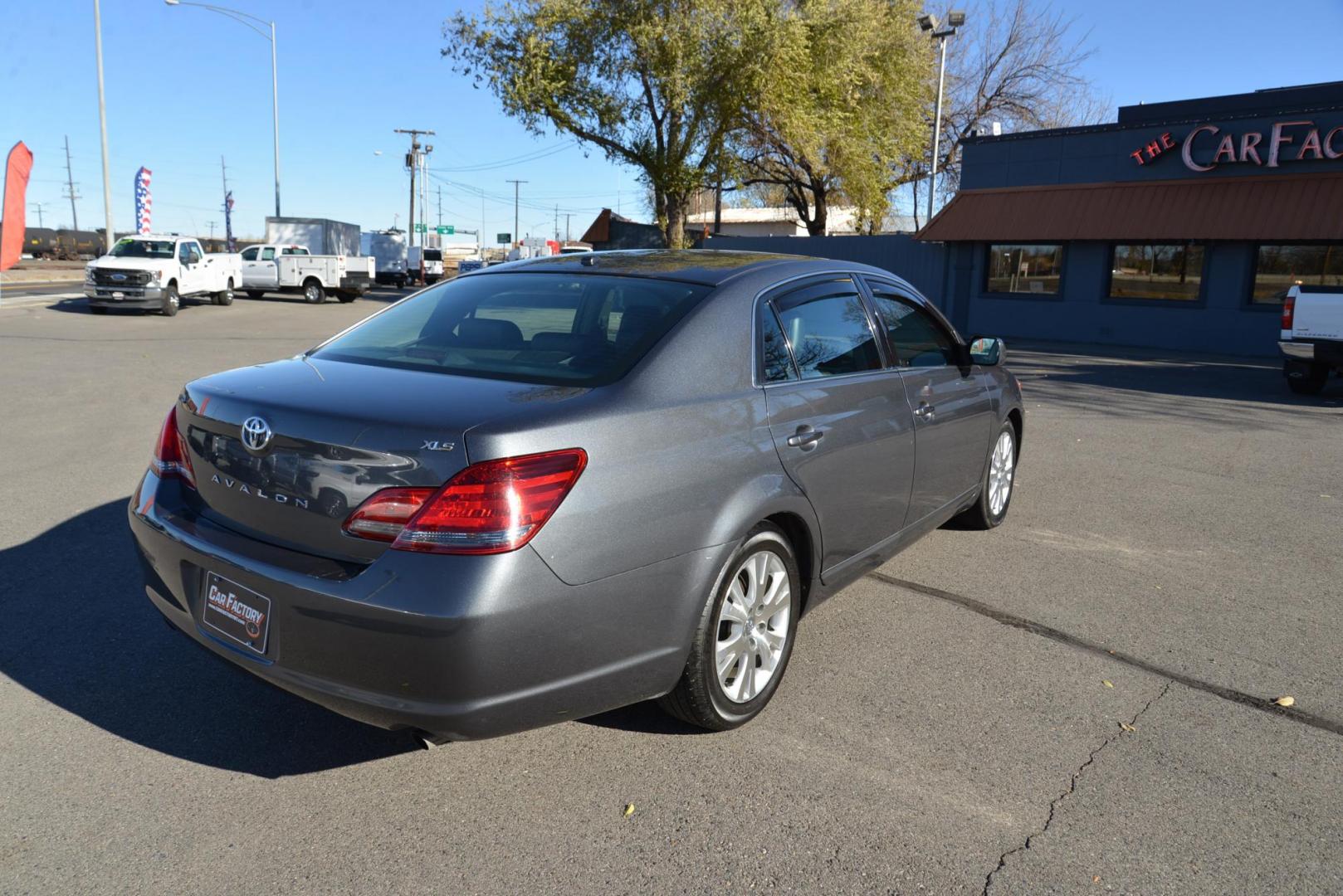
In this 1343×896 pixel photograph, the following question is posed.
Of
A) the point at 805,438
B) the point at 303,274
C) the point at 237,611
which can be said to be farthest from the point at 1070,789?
the point at 303,274

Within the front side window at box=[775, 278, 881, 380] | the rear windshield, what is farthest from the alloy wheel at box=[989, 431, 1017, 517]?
the rear windshield

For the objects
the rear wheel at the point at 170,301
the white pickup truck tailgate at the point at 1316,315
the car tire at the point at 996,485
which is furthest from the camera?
the rear wheel at the point at 170,301

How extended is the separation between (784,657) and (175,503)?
2230 millimetres

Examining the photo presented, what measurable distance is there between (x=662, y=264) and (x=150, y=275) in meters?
23.4

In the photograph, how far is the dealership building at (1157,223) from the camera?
1930 centimetres

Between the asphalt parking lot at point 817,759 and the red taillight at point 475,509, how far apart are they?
2.97 ft

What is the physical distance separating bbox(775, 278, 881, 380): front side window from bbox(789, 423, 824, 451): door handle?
0.27m

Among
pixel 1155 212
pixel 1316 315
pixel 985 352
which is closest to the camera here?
pixel 985 352

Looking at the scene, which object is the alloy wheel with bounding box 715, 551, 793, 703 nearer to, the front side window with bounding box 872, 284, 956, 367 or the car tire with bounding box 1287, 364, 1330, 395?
the front side window with bounding box 872, 284, 956, 367

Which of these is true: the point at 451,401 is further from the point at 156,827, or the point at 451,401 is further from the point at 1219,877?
the point at 1219,877

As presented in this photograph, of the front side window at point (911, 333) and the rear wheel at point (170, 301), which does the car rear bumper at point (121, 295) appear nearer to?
the rear wheel at point (170, 301)

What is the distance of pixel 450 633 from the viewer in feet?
8.71

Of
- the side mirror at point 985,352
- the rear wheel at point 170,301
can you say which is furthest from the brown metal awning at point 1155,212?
the rear wheel at point 170,301

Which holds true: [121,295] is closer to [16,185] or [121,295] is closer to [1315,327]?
[16,185]
